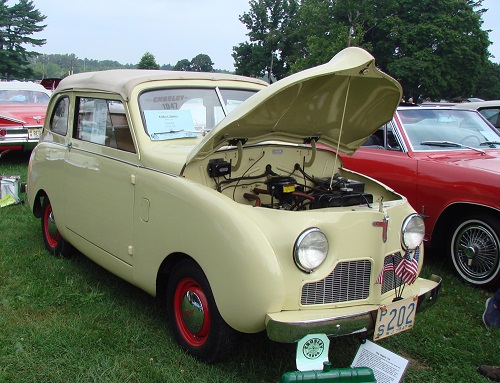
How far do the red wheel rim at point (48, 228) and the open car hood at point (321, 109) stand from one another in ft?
8.16

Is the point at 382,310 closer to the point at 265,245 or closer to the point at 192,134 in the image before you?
the point at 265,245

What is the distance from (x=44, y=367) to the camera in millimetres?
2910

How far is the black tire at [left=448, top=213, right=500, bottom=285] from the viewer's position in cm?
421

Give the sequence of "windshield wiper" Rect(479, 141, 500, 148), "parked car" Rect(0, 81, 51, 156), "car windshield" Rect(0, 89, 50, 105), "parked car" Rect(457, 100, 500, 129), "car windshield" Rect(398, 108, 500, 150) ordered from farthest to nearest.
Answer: "car windshield" Rect(0, 89, 50, 105) < "parked car" Rect(0, 81, 51, 156) < "parked car" Rect(457, 100, 500, 129) < "windshield wiper" Rect(479, 141, 500, 148) < "car windshield" Rect(398, 108, 500, 150)

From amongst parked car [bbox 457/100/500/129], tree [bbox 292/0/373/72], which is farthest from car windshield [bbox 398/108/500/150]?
tree [bbox 292/0/373/72]

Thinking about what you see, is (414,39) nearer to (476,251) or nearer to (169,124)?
(476,251)

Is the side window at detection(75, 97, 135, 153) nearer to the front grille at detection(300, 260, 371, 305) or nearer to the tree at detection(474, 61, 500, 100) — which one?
the front grille at detection(300, 260, 371, 305)

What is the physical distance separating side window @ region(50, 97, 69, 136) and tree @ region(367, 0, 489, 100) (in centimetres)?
3593

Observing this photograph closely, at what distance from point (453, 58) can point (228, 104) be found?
129 ft

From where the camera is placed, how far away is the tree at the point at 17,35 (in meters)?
53.2

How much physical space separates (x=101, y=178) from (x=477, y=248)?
322 cm

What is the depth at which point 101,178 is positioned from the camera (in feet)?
12.2

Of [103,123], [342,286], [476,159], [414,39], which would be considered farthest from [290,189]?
[414,39]

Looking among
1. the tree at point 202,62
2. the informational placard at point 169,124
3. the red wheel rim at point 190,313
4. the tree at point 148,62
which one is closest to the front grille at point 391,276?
the red wheel rim at point 190,313
